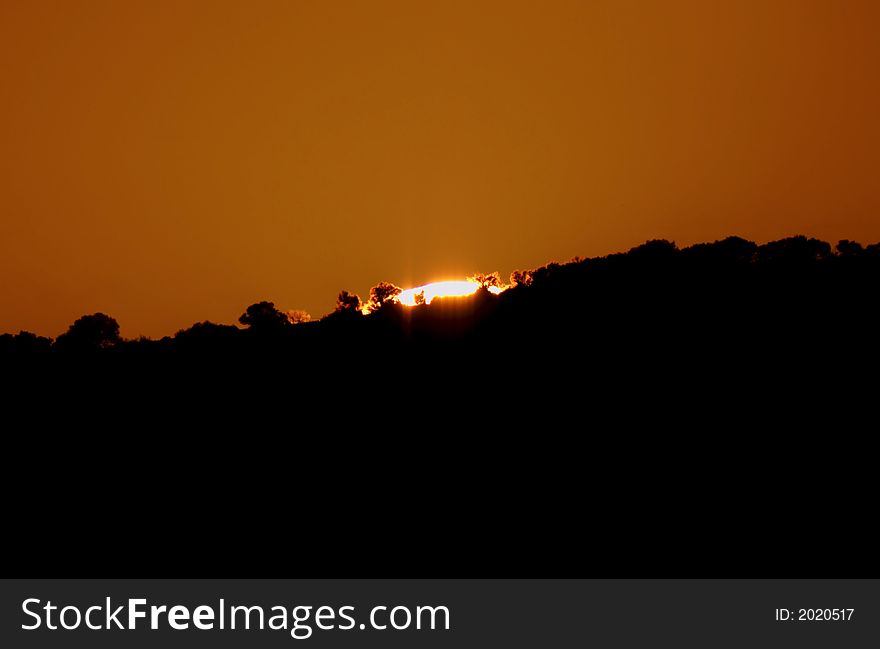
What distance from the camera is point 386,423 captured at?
9500cm

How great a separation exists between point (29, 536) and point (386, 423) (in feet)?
78.8

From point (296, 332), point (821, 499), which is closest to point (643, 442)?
point (821, 499)

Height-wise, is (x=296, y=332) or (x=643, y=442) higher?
(x=296, y=332)

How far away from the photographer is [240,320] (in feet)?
407

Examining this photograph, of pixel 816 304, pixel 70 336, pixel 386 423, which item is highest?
pixel 70 336

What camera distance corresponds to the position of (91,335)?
4692 inches

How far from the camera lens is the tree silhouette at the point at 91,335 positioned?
11581cm

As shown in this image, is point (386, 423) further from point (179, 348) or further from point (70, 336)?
point (70, 336)

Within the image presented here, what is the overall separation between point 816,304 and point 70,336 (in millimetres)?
62159

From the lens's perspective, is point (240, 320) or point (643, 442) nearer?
point (643, 442)

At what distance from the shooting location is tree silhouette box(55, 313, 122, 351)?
11581 cm
